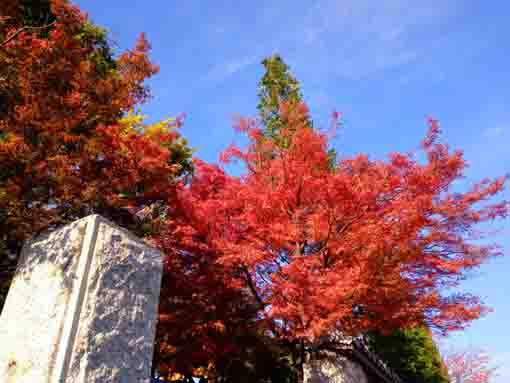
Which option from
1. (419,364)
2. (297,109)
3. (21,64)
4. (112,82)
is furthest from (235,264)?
(419,364)

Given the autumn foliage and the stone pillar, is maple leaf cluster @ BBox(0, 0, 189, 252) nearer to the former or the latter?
the autumn foliage

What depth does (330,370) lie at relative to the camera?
39.3ft

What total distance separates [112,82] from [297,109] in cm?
936

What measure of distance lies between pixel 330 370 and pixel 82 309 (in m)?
10.1

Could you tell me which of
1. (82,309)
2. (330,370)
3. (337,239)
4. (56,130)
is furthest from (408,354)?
(82,309)

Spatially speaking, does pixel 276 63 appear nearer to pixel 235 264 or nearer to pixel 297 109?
pixel 297 109

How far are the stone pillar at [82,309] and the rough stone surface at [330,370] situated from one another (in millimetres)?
8812

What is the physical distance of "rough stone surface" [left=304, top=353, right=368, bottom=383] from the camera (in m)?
11.7

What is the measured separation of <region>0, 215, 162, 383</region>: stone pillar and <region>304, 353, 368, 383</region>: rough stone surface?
881 cm

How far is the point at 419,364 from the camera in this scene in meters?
19.2

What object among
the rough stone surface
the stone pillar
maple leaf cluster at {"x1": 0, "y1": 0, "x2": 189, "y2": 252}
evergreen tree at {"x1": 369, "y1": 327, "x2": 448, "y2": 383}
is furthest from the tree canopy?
evergreen tree at {"x1": 369, "y1": 327, "x2": 448, "y2": 383}

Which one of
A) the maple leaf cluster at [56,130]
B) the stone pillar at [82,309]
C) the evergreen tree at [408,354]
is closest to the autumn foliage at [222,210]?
the maple leaf cluster at [56,130]

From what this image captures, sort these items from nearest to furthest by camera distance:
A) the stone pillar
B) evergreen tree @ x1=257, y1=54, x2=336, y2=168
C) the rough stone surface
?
1. the stone pillar
2. the rough stone surface
3. evergreen tree @ x1=257, y1=54, x2=336, y2=168

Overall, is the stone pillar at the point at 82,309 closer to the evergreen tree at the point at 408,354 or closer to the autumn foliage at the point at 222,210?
the autumn foliage at the point at 222,210
